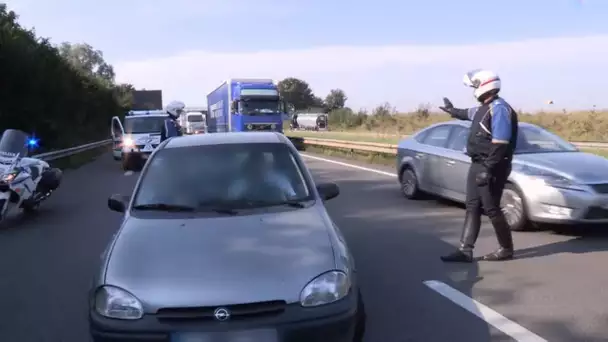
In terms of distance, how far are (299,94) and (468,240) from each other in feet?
439

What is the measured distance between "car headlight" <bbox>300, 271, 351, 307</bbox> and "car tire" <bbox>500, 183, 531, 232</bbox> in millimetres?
5220

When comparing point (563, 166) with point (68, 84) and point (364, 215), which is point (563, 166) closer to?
point (364, 215)

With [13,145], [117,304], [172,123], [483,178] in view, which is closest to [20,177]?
[13,145]

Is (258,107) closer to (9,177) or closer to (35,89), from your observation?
(35,89)

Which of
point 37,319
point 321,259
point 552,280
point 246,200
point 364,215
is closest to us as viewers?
point 321,259

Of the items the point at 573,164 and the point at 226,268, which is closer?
the point at 226,268

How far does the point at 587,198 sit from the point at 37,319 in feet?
20.0

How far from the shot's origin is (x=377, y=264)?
7.19 meters

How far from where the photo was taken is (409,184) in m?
12.2

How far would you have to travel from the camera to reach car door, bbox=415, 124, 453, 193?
11.0 m

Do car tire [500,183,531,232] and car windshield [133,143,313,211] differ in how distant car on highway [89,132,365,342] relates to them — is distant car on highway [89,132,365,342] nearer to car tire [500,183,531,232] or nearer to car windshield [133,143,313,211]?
car windshield [133,143,313,211]

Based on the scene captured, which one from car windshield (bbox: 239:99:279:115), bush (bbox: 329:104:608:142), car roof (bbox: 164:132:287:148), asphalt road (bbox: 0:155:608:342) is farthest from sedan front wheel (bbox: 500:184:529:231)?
bush (bbox: 329:104:608:142)

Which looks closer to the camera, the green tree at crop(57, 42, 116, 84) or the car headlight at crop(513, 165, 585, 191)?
the car headlight at crop(513, 165, 585, 191)

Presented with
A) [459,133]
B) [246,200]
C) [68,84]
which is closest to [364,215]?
[459,133]
